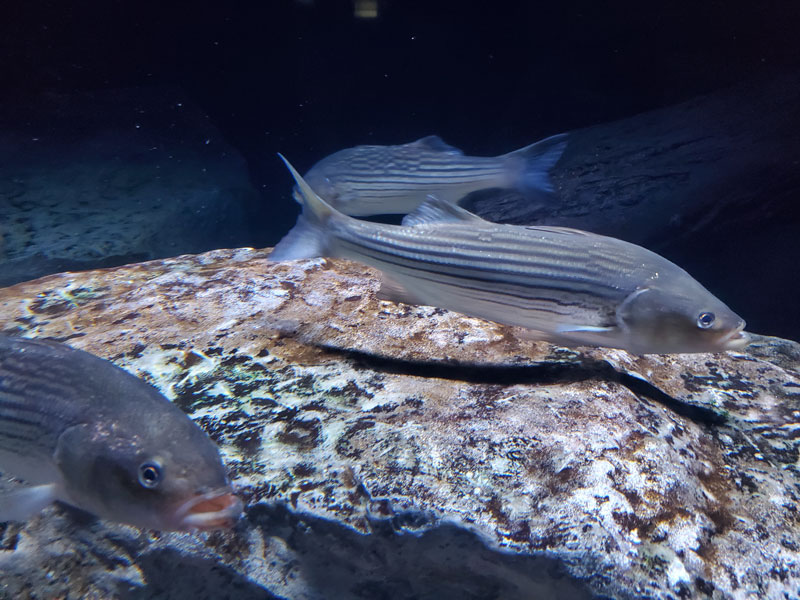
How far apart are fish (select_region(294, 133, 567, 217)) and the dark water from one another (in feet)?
7.49

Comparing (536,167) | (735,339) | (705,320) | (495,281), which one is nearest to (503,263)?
(495,281)

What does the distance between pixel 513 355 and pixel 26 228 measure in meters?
7.77

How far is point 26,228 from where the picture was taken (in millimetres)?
7133

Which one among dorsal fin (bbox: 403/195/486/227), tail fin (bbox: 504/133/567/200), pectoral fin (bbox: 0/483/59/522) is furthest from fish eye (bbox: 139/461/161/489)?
tail fin (bbox: 504/133/567/200)

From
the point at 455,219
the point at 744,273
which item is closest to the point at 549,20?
the point at 744,273

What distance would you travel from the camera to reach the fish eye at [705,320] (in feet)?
7.63

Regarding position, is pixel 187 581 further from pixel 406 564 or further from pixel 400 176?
pixel 400 176

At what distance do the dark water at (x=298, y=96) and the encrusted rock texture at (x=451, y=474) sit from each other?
183 inches

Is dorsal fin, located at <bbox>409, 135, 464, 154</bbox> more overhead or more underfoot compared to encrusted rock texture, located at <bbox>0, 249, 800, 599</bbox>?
more overhead

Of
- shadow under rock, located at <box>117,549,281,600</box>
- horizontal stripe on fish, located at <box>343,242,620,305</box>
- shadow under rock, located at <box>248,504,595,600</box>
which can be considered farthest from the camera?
horizontal stripe on fish, located at <box>343,242,620,305</box>

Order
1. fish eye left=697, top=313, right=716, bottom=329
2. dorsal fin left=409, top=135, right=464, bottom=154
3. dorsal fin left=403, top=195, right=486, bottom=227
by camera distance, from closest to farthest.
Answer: fish eye left=697, top=313, right=716, bottom=329
dorsal fin left=403, top=195, right=486, bottom=227
dorsal fin left=409, top=135, right=464, bottom=154

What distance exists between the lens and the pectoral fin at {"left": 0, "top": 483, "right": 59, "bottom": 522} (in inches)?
71.0

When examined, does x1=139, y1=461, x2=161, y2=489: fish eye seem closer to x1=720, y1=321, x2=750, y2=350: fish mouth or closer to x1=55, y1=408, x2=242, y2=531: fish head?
x1=55, y1=408, x2=242, y2=531: fish head

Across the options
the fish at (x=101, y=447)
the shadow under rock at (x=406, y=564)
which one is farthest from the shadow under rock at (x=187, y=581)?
the fish at (x=101, y=447)
